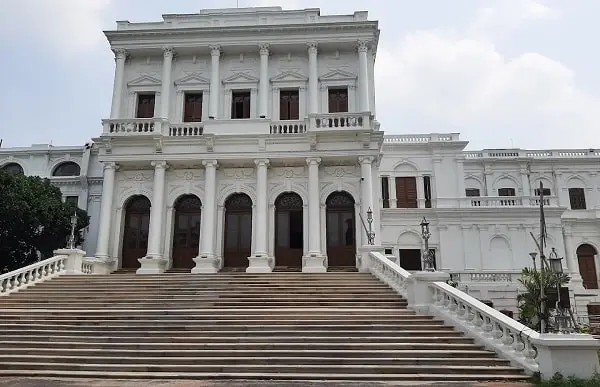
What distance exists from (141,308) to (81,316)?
5.12 ft

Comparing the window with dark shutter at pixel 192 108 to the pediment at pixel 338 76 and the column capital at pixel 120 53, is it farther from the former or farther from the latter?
the pediment at pixel 338 76

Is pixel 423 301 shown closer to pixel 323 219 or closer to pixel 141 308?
pixel 141 308

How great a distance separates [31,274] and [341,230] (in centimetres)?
1241

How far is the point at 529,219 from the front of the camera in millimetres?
29297

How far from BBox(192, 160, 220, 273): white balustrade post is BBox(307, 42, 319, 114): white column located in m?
5.27

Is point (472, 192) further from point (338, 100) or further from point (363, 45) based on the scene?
point (363, 45)

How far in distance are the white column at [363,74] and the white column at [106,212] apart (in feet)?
38.9

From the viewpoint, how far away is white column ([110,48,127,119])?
75.4 feet

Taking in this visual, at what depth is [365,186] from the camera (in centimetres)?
2105

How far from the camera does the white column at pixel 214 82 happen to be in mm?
22750

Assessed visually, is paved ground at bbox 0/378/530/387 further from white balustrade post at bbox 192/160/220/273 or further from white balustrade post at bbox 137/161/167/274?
white balustrade post at bbox 137/161/167/274

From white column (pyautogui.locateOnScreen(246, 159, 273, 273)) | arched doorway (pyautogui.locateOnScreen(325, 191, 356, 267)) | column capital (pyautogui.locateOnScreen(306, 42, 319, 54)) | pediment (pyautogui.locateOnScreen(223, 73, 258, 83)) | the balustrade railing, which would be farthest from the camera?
pediment (pyautogui.locateOnScreen(223, 73, 258, 83))

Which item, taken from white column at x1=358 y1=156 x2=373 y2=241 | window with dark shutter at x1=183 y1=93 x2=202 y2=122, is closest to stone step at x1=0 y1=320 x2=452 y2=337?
white column at x1=358 y1=156 x2=373 y2=241

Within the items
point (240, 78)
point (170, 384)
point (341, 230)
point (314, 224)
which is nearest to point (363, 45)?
point (240, 78)
